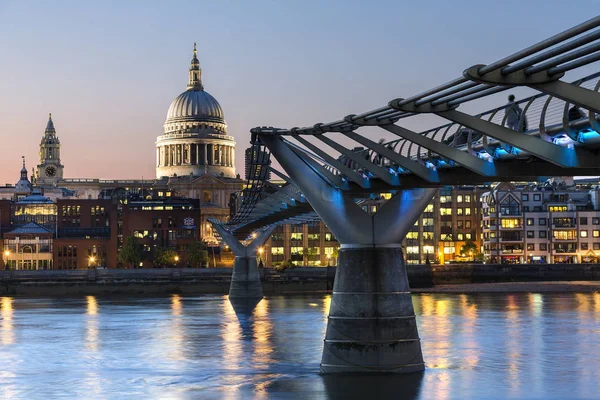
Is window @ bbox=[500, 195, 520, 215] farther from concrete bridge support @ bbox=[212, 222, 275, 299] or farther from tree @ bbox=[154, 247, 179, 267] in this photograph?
concrete bridge support @ bbox=[212, 222, 275, 299]

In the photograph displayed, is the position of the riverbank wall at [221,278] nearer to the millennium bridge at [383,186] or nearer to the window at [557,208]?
the window at [557,208]

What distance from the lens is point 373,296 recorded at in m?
43.4

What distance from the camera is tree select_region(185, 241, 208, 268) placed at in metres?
178

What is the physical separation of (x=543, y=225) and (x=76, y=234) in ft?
236

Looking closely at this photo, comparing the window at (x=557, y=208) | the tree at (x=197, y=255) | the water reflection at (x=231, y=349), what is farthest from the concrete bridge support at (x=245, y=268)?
the window at (x=557, y=208)

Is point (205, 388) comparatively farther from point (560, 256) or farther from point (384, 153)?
point (560, 256)

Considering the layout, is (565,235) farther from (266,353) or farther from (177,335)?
(266,353)

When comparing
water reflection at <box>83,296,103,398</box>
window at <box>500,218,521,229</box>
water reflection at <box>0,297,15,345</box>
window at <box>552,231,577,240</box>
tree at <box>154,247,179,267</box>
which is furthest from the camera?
tree at <box>154,247,179,267</box>

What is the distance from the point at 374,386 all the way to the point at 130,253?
136 metres

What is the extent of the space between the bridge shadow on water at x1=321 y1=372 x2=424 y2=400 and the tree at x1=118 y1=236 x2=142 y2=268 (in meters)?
133

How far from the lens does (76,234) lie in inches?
7205

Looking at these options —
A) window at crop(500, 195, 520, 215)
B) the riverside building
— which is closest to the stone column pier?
the riverside building

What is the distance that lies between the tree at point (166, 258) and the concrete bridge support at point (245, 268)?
59068 mm

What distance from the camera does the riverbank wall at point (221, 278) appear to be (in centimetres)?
13662
